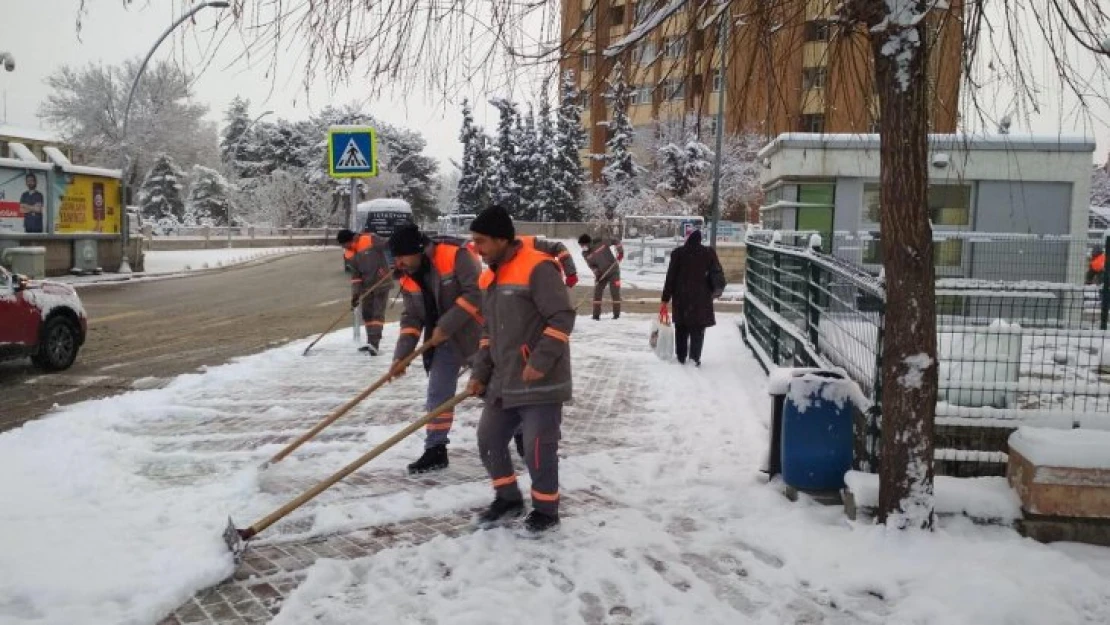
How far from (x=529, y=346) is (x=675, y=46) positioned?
203 cm

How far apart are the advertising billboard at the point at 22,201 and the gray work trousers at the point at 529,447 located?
2260 cm

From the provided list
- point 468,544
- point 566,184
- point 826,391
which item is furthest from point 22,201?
point 566,184

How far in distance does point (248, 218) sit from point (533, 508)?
234ft

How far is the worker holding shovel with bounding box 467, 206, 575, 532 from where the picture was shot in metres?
4.81

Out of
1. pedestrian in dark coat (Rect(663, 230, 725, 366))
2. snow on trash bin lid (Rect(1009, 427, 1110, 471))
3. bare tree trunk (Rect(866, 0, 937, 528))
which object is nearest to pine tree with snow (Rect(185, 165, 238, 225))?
pedestrian in dark coat (Rect(663, 230, 725, 366))

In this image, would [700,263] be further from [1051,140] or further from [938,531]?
[1051,140]

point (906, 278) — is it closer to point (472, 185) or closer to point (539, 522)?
point (539, 522)

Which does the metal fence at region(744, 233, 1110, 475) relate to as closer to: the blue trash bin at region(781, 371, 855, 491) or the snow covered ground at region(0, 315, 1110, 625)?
the blue trash bin at region(781, 371, 855, 491)

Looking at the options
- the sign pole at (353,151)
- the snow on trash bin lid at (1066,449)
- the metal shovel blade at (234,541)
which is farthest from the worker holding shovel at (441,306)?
the sign pole at (353,151)

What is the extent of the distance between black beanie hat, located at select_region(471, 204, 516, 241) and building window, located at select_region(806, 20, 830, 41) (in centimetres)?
213

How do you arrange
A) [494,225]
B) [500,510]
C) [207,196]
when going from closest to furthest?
[494,225], [500,510], [207,196]

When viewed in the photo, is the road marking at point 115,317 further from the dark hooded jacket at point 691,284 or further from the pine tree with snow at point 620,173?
the pine tree with snow at point 620,173

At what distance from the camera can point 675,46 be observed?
5.31 metres

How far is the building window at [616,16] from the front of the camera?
5022mm
